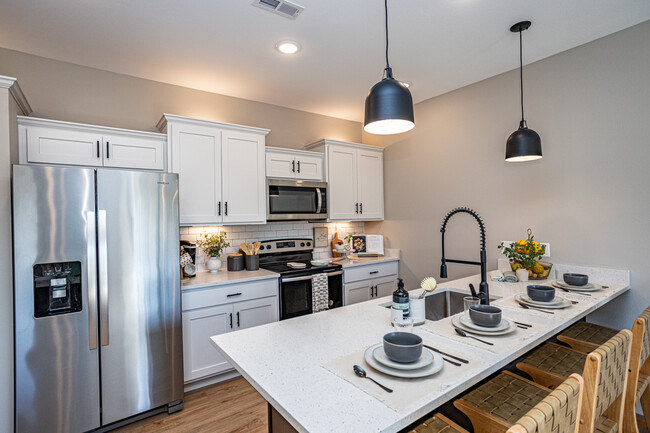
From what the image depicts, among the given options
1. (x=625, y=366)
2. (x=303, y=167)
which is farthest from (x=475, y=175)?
(x=625, y=366)

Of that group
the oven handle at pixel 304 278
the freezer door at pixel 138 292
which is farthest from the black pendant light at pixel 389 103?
the oven handle at pixel 304 278

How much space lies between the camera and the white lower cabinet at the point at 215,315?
2.62 m

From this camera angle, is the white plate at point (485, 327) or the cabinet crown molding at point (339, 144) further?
the cabinet crown molding at point (339, 144)

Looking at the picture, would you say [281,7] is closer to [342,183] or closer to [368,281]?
[342,183]

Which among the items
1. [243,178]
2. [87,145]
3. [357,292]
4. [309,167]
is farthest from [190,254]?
[357,292]

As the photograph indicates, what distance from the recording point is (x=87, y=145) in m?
2.51

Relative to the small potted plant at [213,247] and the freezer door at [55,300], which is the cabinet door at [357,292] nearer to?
the small potted plant at [213,247]

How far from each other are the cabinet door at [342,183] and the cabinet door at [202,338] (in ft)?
5.34

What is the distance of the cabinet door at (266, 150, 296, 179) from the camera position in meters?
3.39

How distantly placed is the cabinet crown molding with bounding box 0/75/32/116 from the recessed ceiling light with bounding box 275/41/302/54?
166cm

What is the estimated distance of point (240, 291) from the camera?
9.32 feet

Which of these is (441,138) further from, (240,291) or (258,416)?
(258,416)

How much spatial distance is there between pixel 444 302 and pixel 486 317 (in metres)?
0.87

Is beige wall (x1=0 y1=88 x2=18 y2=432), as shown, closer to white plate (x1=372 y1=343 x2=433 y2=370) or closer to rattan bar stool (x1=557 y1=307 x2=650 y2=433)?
white plate (x1=372 y1=343 x2=433 y2=370)
